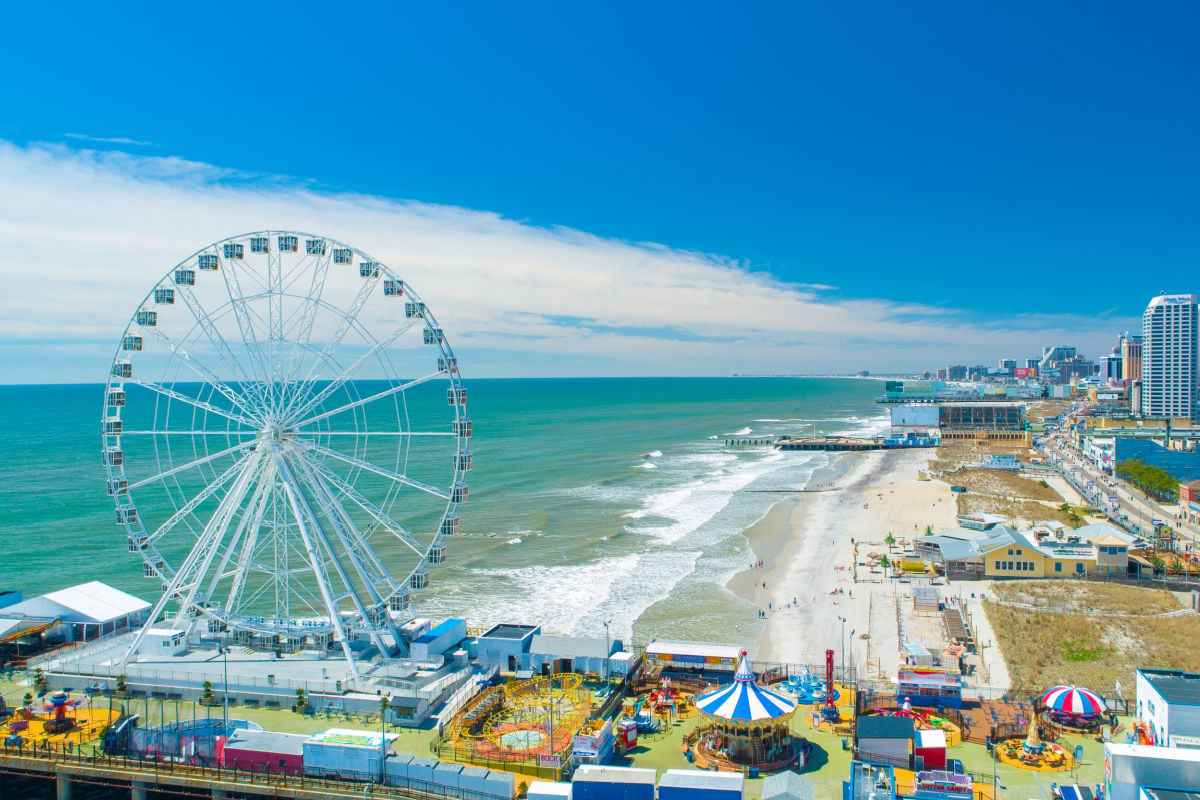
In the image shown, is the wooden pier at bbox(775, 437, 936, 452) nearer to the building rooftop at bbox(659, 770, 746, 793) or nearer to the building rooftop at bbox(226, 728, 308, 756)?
the building rooftop at bbox(659, 770, 746, 793)

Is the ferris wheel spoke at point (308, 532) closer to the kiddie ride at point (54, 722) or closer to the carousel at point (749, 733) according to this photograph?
the kiddie ride at point (54, 722)

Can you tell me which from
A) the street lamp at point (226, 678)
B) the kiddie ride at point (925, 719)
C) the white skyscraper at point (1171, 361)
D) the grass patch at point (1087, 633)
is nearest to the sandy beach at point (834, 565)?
the grass patch at point (1087, 633)

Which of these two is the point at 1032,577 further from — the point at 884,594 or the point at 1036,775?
the point at 1036,775

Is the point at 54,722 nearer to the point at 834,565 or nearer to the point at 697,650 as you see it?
the point at 697,650

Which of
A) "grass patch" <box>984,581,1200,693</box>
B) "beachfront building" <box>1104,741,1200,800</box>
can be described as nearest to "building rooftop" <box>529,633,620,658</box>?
"grass patch" <box>984,581,1200,693</box>

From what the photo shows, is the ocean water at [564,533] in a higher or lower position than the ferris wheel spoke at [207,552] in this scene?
lower

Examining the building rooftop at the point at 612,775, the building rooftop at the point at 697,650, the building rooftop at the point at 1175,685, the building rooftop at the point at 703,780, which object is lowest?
the building rooftop at the point at 612,775

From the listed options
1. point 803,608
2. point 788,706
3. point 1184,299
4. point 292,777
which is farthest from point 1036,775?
point 1184,299
